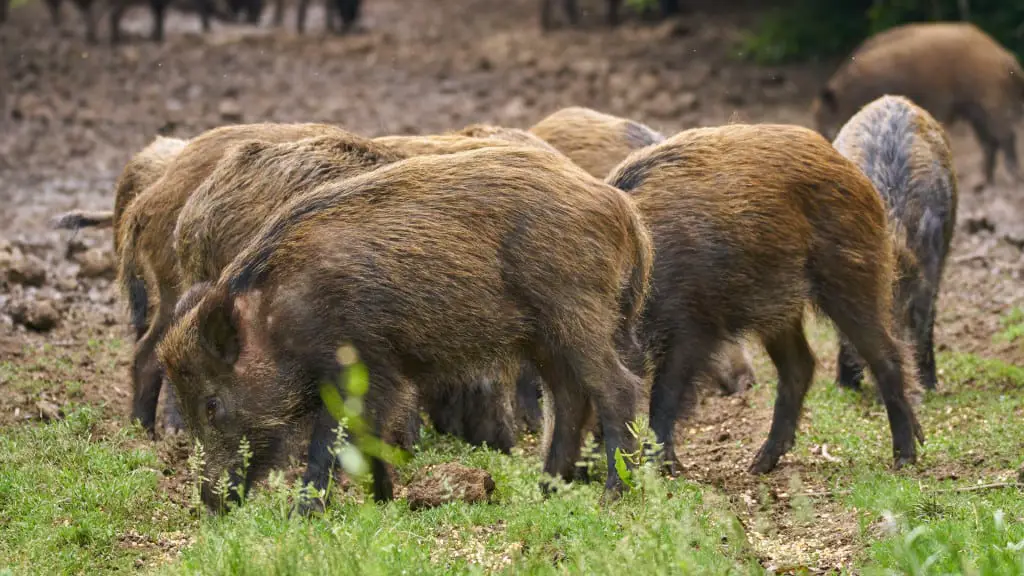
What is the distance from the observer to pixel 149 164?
771 cm

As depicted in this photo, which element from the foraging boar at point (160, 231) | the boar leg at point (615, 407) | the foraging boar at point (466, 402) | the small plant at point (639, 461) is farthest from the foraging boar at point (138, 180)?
the small plant at point (639, 461)

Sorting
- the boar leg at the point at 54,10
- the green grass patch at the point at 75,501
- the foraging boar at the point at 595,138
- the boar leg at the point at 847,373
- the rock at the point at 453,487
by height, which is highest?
the foraging boar at the point at 595,138

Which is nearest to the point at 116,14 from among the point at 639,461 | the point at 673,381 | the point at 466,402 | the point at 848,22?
the point at 848,22

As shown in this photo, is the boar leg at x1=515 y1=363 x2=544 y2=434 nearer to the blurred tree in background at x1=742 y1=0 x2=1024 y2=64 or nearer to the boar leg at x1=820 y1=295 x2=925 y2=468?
the boar leg at x1=820 y1=295 x2=925 y2=468

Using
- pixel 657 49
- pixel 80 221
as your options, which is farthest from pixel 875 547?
pixel 657 49

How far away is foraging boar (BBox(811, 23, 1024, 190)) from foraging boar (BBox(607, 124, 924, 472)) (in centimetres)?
779

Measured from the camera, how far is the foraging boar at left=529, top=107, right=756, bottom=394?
26.7 feet

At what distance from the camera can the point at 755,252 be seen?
632 cm

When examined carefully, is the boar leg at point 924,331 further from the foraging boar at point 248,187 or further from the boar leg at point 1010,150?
the boar leg at point 1010,150

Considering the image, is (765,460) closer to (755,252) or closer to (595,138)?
(755,252)

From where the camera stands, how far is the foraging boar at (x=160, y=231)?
6992 mm

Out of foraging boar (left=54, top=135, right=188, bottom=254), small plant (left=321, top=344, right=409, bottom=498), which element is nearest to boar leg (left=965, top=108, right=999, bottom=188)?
foraging boar (left=54, top=135, right=188, bottom=254)

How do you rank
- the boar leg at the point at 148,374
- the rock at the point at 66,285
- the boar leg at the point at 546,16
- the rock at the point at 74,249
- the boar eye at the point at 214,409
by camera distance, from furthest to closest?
the boar leg at the point at 546,16 → the rock at the point at 74,249 → the rock at the point at 66,285 → the boar leg at the point at 148,374 → the boar eye at the point at 214,409

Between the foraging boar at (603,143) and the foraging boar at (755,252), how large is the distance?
136 centimetres
